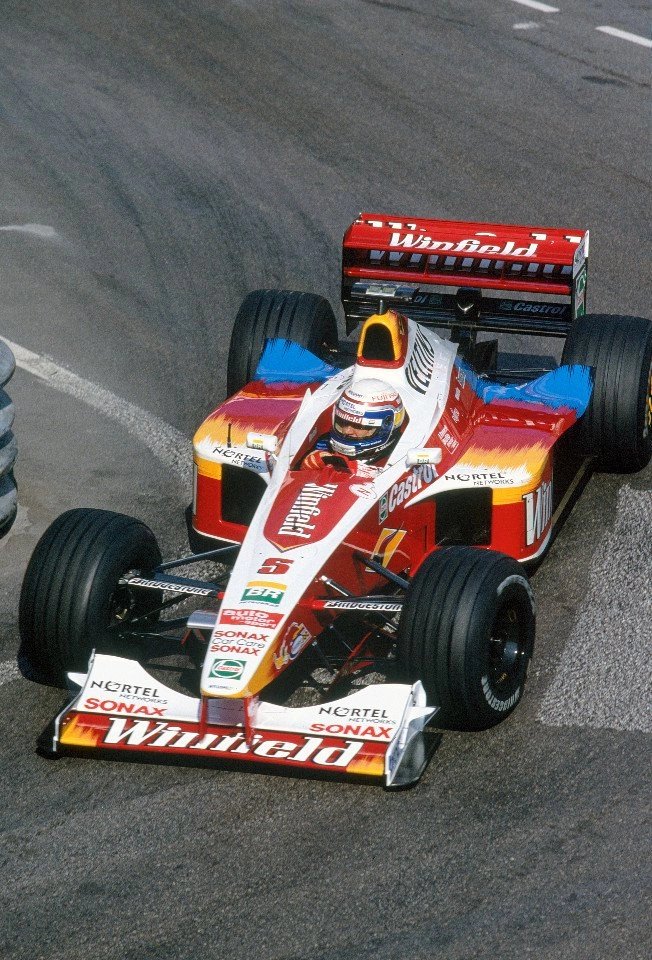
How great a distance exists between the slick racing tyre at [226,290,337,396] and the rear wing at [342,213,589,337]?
41cm

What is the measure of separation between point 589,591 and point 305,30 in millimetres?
12105

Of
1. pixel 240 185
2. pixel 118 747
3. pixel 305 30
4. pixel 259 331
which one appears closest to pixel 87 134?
pixel 240 185

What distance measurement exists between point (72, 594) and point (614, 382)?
3.83 m

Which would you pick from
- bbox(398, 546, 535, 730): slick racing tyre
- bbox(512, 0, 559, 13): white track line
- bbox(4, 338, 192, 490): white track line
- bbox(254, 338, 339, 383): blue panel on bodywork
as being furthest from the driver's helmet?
bbox(512, 0, 559, 13): white track line

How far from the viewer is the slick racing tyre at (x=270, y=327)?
9.58 metres

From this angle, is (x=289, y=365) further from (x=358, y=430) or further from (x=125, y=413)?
(x=125, y=413)

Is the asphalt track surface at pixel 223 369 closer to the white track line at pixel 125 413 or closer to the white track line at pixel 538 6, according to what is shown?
the white track line at pixel 125 413

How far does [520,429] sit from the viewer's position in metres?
8.35

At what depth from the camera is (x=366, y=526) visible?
730 cm

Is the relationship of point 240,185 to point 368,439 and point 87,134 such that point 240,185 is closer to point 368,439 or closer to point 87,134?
point 87,134

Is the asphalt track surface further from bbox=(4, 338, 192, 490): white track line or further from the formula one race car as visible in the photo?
the formula one race car

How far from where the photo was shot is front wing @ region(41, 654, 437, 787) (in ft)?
20.5

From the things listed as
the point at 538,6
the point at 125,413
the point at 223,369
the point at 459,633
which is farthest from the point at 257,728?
the point at 538,6

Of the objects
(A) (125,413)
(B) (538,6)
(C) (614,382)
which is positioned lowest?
(A) (125,413)
